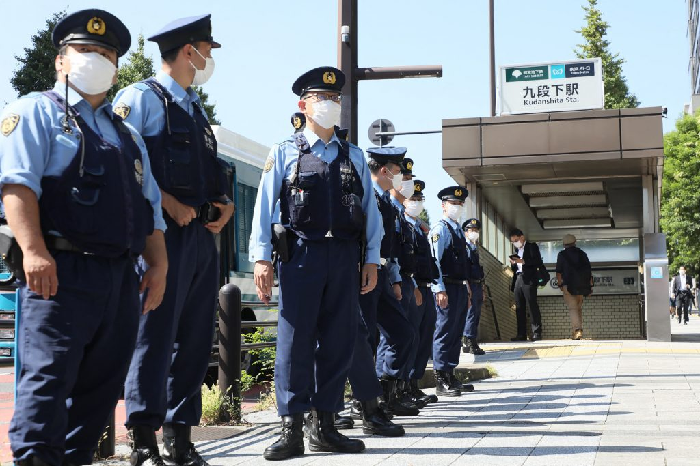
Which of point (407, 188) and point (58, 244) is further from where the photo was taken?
point (407, 188)

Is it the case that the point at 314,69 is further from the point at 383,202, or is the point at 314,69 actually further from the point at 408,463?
the point at 408,463

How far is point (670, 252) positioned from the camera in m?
53.2

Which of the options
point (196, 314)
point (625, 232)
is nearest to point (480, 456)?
point (196, 314)

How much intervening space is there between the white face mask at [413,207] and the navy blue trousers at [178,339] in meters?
4.26

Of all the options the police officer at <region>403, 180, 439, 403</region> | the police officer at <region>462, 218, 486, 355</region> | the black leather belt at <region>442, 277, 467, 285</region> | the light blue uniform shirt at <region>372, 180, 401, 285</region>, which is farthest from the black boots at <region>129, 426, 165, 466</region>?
the police officer at <region>462, 218, 486, 355</region>

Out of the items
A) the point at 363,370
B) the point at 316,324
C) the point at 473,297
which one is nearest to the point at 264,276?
the point at 316,324

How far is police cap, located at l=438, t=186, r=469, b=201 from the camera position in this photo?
9.87 metres

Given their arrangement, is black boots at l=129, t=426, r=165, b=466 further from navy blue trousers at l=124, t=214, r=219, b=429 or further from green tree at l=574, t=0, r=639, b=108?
green tree at l=574, t=0, r=639, b=108

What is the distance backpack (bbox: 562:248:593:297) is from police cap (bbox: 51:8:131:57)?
16.6 metres

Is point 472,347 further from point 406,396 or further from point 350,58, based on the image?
point 406,396

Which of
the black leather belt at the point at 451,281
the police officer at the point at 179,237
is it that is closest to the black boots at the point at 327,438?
the police officer at the point at 179,237

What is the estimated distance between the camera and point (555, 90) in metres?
18.4

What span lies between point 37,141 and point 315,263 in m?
2.24

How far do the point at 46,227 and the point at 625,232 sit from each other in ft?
Answer: 80.8
